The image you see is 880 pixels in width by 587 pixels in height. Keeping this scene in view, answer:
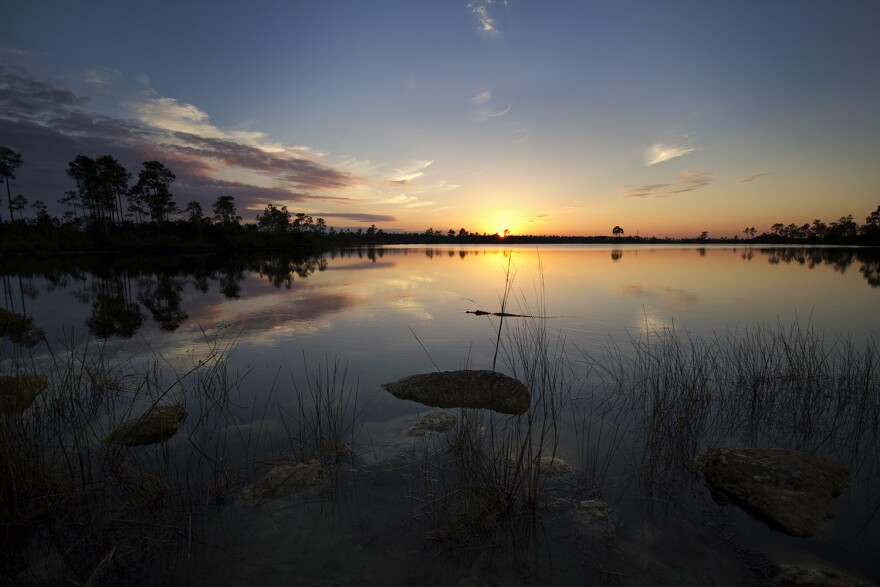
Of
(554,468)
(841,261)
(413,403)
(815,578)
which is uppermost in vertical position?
(841,261)

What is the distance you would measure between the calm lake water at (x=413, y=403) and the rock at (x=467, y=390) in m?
0.36

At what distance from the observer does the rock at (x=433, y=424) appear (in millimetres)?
5815

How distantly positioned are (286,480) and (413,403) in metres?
2.89

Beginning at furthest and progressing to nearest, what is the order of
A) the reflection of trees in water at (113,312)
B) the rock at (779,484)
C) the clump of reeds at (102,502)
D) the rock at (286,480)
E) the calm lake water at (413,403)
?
the reflection of trees in water at (113,312) < the rock at (286,480) < the rock at (779,484) < the calm lake water at (413,403) < the clump of reeds at (102,502)

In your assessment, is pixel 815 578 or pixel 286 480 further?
pixel 286 480

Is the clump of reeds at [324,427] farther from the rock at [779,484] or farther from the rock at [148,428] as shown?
the rock at [779,484]

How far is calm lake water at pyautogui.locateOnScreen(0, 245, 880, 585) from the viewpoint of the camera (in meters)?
3.34

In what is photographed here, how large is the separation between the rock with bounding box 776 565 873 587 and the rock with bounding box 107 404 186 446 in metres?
6.59

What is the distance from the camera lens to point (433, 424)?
237 inches

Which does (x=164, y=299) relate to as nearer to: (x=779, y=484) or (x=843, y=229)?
(x=779, y=484)

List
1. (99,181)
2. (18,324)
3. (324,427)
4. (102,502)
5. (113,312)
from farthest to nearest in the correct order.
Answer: (99,181) → (113,312) → (18,324) → (324,427) → (102,502)

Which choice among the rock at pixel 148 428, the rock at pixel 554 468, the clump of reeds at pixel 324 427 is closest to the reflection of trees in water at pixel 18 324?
the rock at pixel 148 428

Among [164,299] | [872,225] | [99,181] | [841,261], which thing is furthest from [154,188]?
[872,225]

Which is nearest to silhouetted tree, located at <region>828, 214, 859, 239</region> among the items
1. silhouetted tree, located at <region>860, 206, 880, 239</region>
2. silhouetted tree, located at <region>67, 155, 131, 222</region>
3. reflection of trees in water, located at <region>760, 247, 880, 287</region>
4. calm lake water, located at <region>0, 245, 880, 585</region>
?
silhouetted tree, located at <region>860, 206, 880, 239</region>
